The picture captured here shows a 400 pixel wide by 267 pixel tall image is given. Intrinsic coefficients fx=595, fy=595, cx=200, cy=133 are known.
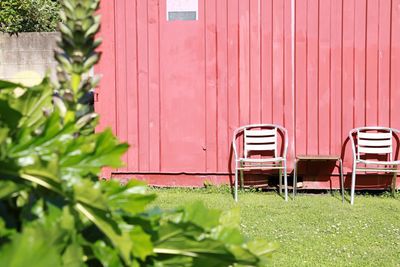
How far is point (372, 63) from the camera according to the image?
7.35 meters

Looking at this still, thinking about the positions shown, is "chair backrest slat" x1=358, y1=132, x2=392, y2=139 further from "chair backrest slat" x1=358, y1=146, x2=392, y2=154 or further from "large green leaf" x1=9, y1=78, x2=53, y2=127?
"large green leaf" x1=9, y1=78, x2=53, y2=127

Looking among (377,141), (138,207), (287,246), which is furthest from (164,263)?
(377,141)

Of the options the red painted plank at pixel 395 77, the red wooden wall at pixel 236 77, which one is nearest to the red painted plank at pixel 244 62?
the red wooden wall at pixel 236 77

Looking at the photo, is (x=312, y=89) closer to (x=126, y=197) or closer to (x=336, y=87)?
(x=336, y=87)

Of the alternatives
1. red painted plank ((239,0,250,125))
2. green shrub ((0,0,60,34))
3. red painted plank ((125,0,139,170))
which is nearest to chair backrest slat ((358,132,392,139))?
red painted plank ((239,0,250,125))

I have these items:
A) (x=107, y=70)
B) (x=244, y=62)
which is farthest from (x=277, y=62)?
(x=107, y=70)

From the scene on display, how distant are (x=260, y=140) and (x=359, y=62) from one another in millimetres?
1557

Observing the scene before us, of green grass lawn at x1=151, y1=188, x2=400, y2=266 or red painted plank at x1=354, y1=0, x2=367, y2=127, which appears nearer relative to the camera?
green grass lawn at x1=151, y1=188, x2=400, y2=266

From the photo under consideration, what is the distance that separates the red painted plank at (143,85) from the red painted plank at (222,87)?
916mm

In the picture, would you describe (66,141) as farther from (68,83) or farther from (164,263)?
(164,263)

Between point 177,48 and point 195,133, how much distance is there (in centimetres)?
111

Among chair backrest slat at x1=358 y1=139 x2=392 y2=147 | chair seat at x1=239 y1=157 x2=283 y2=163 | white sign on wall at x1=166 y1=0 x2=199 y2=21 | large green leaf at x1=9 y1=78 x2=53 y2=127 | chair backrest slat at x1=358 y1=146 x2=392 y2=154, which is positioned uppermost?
white sign on wall at x1=166 y1=0 x2=199 y2=21

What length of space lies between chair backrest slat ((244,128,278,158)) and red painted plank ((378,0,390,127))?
1332 mm

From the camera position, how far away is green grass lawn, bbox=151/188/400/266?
478 centimetres
